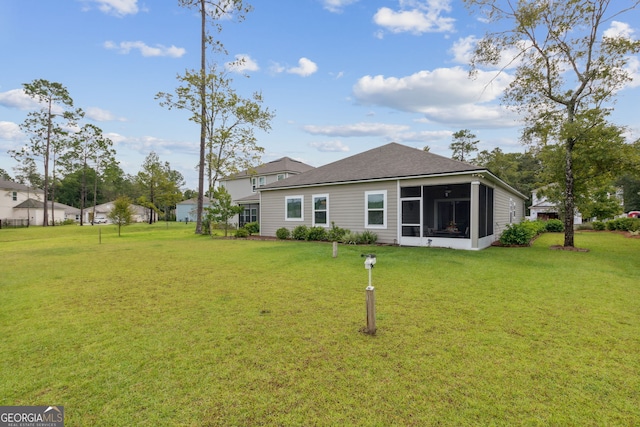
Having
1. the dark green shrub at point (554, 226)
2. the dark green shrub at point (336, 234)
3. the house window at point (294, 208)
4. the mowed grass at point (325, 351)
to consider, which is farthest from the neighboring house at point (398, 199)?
the dark green shrub at point (554, 226)

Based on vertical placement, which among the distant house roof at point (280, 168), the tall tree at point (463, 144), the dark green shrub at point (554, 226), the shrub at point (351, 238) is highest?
the tall tree at point (463, 144)

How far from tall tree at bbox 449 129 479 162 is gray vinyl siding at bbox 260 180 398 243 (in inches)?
1133

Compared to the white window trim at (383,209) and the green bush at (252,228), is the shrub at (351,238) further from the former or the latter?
the green bush at (252,228)

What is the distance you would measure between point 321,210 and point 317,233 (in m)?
1.24

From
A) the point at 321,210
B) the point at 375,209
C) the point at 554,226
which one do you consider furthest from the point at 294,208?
the point at 554,226

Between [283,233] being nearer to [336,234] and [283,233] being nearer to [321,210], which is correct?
[321,210]

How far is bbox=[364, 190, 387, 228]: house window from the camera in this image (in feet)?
43.2

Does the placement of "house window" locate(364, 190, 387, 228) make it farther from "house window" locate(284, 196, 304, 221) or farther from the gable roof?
"house window" locate(284, 196, 304, 221)

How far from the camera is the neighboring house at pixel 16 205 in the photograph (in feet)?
122

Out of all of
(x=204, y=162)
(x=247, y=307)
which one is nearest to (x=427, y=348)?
(x=247, y=307)

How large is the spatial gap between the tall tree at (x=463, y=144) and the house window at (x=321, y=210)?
2883 centimetres

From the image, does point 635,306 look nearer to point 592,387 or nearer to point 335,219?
point 592,387

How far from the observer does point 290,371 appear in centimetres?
298

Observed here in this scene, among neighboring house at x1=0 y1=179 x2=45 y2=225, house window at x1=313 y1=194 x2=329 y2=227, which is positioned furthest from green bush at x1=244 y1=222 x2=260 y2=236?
neighboring house at x1=0 y1=179 x2=45 y2=225
